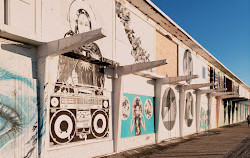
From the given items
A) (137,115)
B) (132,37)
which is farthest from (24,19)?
(137,115)

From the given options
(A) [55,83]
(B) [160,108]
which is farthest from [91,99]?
(B) [160,108]

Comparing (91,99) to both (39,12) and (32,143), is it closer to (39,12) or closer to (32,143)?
(32,143)

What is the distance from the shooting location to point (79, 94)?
32.4 ft

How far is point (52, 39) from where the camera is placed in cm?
843

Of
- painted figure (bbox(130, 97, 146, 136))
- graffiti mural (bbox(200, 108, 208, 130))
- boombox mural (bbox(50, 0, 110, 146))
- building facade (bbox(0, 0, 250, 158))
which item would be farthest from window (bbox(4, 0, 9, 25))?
graffiti mural (bbox(200, 108, 208, 130))

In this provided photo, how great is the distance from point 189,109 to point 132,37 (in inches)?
480

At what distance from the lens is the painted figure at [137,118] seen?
13.8 m

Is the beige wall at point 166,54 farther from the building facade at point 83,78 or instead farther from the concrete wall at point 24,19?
the concrete wall at point 24,19

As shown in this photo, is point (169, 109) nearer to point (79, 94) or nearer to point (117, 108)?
point (117, 108)

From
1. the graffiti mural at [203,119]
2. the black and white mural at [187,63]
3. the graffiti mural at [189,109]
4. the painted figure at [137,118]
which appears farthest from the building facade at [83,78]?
the graffiti mural at [203,119]

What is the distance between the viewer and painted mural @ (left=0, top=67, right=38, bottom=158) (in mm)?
6855

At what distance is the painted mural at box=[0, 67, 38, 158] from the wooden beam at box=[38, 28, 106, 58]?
43.0 inches

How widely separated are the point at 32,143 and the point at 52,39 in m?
3.53

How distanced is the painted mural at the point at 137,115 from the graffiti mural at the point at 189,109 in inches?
292
